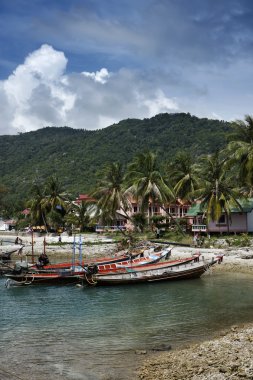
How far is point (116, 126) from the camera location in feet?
652

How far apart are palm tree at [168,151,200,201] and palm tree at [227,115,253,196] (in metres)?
7.14

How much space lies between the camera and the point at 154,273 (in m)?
33.8

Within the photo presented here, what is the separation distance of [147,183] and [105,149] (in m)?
117

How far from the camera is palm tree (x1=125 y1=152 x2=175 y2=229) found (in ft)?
186

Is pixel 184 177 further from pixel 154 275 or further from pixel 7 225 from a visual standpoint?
pixel 7 225

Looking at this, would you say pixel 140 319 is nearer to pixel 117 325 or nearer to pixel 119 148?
pixel 117 325

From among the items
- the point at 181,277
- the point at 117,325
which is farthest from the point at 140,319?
the point at 181,277

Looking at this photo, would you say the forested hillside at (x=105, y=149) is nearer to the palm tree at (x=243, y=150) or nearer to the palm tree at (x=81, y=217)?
the palm tree at (x=81, y=217)

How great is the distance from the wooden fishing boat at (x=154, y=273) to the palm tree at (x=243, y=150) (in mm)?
17210

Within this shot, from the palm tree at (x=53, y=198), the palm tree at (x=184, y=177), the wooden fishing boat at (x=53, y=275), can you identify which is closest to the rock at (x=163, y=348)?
the wooden fishing boat at (x=53, y=275)

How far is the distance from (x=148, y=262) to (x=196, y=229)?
19.3 m

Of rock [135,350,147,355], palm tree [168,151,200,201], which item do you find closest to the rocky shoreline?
rock [135,350,147,355]

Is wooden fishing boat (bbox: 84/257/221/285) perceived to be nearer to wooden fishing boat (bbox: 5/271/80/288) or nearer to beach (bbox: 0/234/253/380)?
Answer: wooden fishing boat (bbox: 5/271/80/288)

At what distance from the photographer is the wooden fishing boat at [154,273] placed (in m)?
33.0
